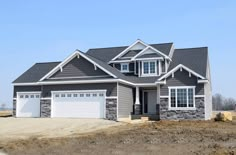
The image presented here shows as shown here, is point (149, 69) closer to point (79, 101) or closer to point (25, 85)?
point (79, 101)

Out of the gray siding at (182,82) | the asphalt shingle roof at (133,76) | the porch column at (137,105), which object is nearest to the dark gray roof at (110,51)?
the asphalt shingle roof at (133,76)

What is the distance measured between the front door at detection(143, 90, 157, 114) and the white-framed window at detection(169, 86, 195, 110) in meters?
3.67

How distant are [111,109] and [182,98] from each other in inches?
236

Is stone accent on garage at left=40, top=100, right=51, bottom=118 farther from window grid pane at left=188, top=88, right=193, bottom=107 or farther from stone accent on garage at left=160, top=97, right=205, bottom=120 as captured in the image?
Result: window grid pane at left=188, top=88, right=193, bottom=107

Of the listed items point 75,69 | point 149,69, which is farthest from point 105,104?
point 149,69

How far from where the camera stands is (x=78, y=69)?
28.0 m

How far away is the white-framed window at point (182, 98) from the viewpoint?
26.9m

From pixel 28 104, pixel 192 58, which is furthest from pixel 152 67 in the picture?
pixel 28 104

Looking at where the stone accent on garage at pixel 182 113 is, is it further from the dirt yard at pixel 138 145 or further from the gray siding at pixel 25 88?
the gray siding at pixel 25 88

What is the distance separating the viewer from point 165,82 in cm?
2778

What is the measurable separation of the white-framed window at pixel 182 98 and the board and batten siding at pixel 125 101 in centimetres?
377

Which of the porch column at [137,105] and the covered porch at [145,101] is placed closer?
the porch column at [137,105]

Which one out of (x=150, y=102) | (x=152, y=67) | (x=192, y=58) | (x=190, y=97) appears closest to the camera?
(x=190, y=97)

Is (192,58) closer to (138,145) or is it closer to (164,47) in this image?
(164,47)
